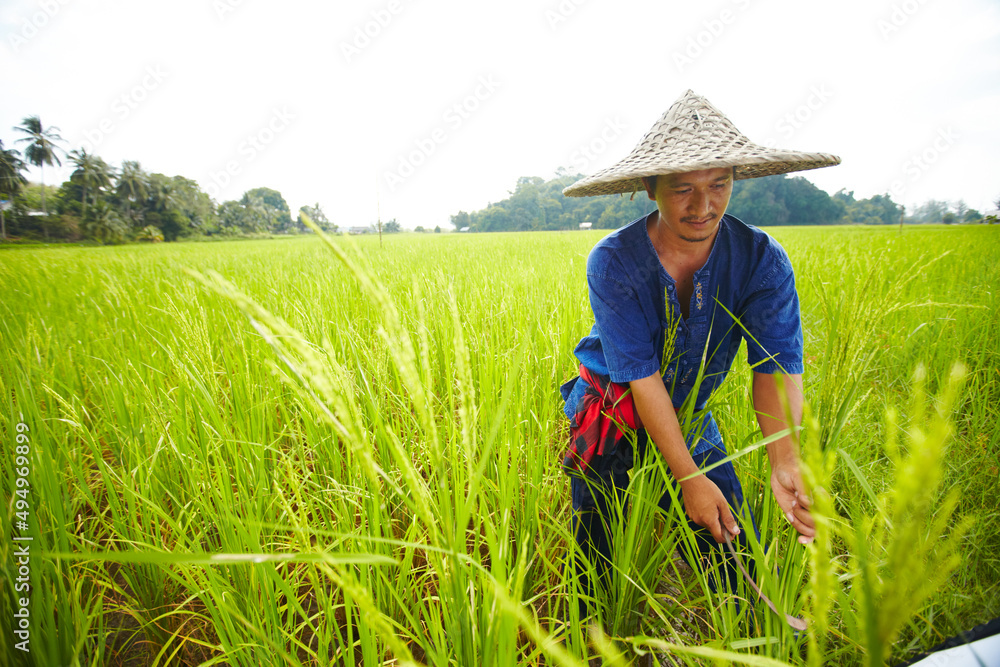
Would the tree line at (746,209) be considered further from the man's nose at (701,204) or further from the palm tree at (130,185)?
the palm tree at (130,185)

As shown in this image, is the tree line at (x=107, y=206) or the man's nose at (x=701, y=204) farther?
the tree line at (x=107, y=206)

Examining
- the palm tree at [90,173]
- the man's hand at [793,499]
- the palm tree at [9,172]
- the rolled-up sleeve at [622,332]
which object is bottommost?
the man's hand at [793,499]

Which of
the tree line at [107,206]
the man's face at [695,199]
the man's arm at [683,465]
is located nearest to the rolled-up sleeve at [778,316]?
the man's face at [695,199]

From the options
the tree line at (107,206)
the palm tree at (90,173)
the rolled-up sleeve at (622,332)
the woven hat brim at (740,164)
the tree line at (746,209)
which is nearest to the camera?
the woven hat brim at (740,164)

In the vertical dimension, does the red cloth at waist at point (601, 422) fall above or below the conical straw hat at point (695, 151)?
below

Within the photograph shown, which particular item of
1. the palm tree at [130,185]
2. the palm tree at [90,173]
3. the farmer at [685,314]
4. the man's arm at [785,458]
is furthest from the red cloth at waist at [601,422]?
the palm tree at [130,185]

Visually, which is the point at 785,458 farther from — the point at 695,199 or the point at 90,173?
the point at 90,173

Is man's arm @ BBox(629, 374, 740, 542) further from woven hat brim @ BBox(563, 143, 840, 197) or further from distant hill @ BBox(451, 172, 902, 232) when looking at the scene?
distant hill @ BBox(451, 172, 902, 232)

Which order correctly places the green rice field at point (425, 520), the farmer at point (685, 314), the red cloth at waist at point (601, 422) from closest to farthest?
the green rice field at point (425, 520), the farmer at point (685, 314), the red cloth at waist at point (601, 422)

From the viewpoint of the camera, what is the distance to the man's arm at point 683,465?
1054mm

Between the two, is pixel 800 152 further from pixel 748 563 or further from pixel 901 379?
pixel 901 379

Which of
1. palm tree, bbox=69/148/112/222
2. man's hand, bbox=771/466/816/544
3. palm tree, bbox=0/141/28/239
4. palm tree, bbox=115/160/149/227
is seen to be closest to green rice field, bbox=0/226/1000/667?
man's hand, bbox=771/466/816/544

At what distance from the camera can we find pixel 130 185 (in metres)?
28.0

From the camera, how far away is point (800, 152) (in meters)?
1.05
